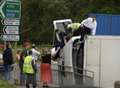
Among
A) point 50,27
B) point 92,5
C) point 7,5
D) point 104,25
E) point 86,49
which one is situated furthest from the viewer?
point 50,27

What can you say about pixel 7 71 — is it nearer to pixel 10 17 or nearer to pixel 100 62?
pixel 100 62

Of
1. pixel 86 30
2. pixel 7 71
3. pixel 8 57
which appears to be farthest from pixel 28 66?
pixel 86 30

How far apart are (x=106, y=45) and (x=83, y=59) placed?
1.03m

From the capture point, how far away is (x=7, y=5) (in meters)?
18.4

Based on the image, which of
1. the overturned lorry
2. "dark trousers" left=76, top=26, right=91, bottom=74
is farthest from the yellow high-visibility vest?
"dark trousers" left=76, top=26, right=91, bottom=74

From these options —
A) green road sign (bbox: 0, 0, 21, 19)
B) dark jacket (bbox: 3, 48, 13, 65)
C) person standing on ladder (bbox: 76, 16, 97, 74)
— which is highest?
green road sign (bbox: 0, 0, 21, 19)

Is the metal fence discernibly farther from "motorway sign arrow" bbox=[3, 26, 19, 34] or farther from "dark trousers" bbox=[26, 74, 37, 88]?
"motorway sign arrow" bbox=[3, 26, 19, 34]

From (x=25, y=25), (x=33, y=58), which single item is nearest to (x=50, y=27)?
(x=25, y=25)

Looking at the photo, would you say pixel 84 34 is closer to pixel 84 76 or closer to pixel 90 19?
pixel 90 19

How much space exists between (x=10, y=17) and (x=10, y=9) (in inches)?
10.8

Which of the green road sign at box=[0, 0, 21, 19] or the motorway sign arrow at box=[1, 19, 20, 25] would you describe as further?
the motorway sign arrow at box=[1, 19, 20, 25]

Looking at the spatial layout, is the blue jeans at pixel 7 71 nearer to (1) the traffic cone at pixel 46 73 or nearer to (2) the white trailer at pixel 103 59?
(1) the traffic cone at pixel 46 73

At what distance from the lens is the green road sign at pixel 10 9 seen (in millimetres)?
18438

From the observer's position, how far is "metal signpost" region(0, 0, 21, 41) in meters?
18.5
